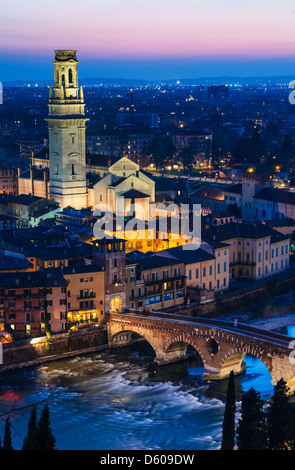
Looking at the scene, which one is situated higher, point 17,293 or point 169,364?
point 17,293

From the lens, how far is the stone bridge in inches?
616

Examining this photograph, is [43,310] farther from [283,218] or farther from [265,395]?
[283,218]

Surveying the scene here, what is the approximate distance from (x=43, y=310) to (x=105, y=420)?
12.0ft

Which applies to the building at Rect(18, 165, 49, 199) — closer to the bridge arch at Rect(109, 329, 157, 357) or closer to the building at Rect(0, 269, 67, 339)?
the bridge arch at Rect(109, 329, 157, 357)

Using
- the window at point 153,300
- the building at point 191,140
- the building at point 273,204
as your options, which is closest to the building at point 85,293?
the window at point 153,300

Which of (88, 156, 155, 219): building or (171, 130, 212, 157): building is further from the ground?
(88, 156, 155, 219): building

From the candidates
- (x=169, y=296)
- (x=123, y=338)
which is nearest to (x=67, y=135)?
(x=169, y=296)

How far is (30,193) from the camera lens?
1194 inches

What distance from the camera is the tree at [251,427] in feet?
40.6

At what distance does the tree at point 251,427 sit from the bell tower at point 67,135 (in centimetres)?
1630

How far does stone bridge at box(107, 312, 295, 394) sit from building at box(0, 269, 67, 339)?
117 cm

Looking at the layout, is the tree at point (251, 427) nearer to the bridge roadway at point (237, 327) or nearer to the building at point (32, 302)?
the bridge roadway at point (237, 327)

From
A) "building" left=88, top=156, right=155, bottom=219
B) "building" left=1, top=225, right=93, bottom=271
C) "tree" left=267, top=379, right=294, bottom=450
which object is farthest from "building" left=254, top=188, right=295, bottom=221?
"tree" left=267, top=379, right=294, bottom=450
